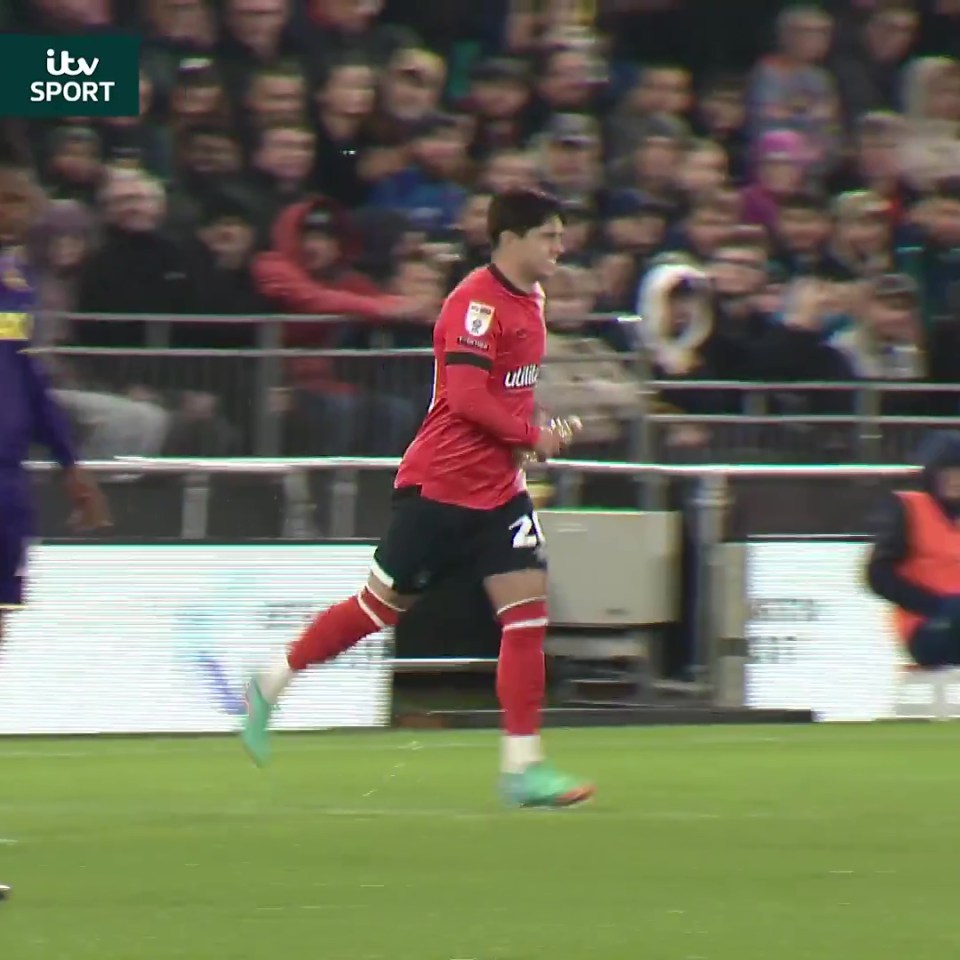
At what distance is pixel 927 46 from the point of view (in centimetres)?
1766

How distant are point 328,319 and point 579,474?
5.16ft

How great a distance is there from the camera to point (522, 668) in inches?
345

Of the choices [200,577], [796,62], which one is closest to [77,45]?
[200,577]

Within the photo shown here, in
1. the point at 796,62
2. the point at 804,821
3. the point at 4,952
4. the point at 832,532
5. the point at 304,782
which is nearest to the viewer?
the point at 4,952

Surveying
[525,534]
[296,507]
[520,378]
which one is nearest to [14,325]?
[520,378]

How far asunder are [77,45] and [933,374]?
5.28 metres

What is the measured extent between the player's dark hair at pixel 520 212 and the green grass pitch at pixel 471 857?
193 cm

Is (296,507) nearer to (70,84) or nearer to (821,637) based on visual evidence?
(821,637)

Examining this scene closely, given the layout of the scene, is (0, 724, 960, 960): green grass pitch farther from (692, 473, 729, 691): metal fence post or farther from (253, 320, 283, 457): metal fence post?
(253, 320, 283, 457): metal fence post

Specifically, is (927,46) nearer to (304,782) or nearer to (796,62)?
(796,62)

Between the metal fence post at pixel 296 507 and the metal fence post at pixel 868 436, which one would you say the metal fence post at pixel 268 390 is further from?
the metal fence post at pixel 868 436

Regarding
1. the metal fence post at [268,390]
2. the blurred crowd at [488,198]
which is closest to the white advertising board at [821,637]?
the blurred crowd at [488,198]

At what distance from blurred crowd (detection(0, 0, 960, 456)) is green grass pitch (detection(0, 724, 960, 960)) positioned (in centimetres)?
302

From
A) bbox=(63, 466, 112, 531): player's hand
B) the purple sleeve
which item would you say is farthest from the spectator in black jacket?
the purple sleeve
